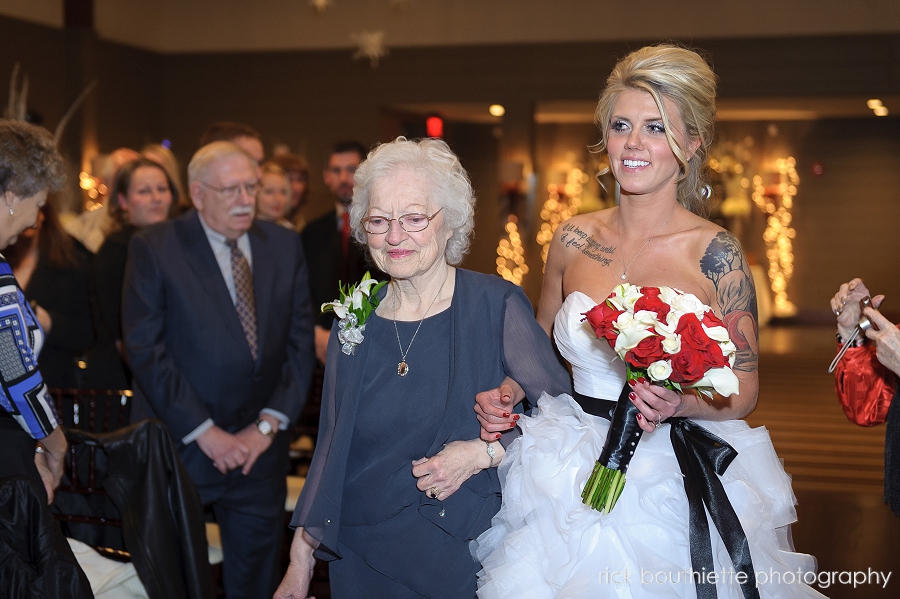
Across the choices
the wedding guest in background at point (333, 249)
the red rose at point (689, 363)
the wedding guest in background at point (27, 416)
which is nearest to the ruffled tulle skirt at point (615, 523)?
the red rose at point (689, 363)

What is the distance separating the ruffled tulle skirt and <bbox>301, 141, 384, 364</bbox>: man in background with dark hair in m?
2.28

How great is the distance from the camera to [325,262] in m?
4.75

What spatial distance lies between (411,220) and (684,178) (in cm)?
77

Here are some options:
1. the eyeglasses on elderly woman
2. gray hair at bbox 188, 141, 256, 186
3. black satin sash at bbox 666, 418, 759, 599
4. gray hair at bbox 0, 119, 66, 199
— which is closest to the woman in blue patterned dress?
gray hair at bbox 0, 119, 66, 199

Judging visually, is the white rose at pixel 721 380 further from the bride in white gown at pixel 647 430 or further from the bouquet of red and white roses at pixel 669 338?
the bride in white gown at pixel 647 430

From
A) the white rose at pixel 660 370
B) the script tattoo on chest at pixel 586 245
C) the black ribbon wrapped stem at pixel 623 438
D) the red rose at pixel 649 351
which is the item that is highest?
the script tattoo on chest at pixel 586 245

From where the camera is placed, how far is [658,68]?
230 centimetres

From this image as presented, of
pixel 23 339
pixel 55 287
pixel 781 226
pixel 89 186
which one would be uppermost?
pixel 89 186

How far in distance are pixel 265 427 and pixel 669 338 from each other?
7.15 feet

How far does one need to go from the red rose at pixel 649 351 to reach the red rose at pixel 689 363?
4 cm

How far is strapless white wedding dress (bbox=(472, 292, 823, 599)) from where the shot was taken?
2.07 m

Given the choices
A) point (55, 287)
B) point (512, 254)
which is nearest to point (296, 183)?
point (55, 287)

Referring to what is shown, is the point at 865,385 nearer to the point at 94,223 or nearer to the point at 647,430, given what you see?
the point at 647,430

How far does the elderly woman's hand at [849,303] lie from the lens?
246cm
